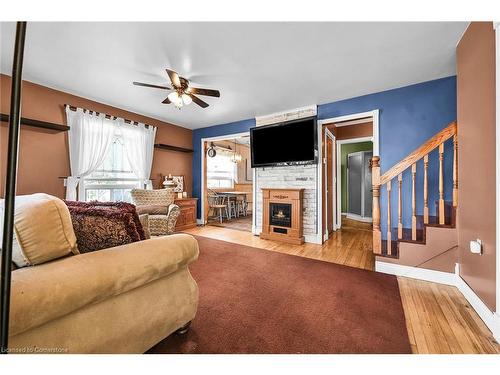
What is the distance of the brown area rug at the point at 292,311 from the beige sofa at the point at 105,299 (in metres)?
0.27

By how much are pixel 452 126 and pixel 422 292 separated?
1.72 m

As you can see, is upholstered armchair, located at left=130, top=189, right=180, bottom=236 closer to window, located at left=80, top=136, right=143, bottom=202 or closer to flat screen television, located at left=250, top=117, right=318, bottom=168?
window, located at left=80, top=136, right=143, bottom=202

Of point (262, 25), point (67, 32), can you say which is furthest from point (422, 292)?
point (67, 32)

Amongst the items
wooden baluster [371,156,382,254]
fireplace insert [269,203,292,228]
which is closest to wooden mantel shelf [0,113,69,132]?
fireplace insert [269,203,292,228]

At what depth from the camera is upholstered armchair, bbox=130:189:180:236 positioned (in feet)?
11.4

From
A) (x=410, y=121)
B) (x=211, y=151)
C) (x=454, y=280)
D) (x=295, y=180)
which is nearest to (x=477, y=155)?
(x=454, y=280)

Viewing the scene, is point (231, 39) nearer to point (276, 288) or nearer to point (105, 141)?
point (276, 288)

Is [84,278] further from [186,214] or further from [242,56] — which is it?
[186,214]

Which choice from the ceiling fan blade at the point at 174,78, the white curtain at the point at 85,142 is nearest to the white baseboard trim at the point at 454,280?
the ceiling fan blade at the point at 174,78

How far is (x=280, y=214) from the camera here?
384cm

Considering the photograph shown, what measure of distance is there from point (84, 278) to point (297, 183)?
346 cm

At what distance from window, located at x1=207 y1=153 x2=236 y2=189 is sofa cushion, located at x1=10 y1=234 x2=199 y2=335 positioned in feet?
17.6

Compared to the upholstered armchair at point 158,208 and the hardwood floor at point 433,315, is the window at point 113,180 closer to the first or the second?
the upholstered armchair at point 158,208
